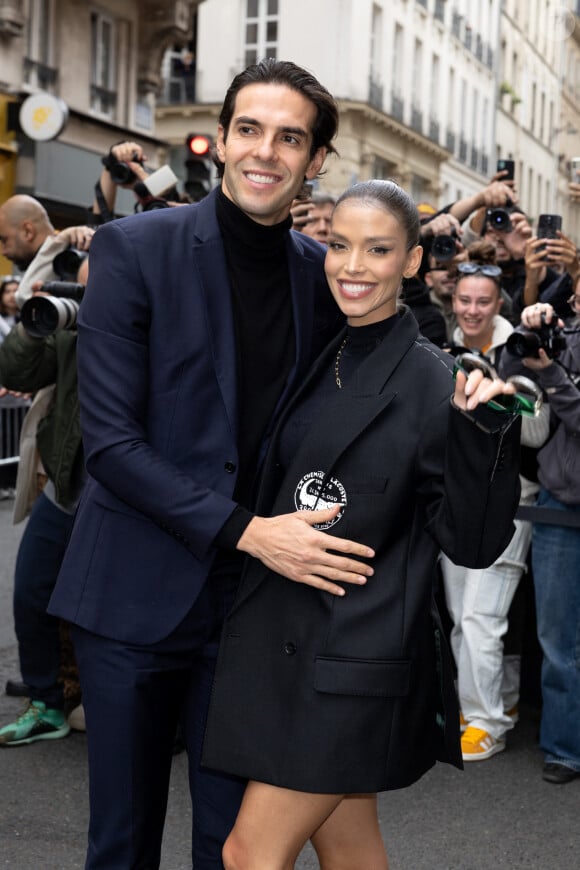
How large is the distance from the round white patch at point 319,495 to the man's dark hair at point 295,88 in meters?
0.78

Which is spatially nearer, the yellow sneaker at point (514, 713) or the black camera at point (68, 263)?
the black camera at point (68, 263)

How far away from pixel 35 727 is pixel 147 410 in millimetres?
3017

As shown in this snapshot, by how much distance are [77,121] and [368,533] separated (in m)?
18.8

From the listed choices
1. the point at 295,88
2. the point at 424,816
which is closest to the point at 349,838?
the point at 295,88

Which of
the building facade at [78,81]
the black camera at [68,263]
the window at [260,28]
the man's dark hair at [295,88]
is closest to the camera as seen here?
the man's dark hair at [295,88]

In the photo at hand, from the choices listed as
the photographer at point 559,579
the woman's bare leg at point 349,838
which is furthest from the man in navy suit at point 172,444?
the photographer at point 559,579

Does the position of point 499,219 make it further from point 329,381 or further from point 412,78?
point 412,78

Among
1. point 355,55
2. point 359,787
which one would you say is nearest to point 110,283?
point 359,787

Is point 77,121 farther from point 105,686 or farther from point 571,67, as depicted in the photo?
point 571,67

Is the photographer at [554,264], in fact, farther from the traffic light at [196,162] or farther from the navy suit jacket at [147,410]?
the navy suit jacket at [147,410]

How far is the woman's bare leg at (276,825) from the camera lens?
8.54 feet

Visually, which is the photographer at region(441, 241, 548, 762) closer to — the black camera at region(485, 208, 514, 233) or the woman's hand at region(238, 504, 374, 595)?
the black camera at region(485, 208, 514, 233)

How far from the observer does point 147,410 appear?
2.78m

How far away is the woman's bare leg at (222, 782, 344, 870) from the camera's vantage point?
2.60 m
